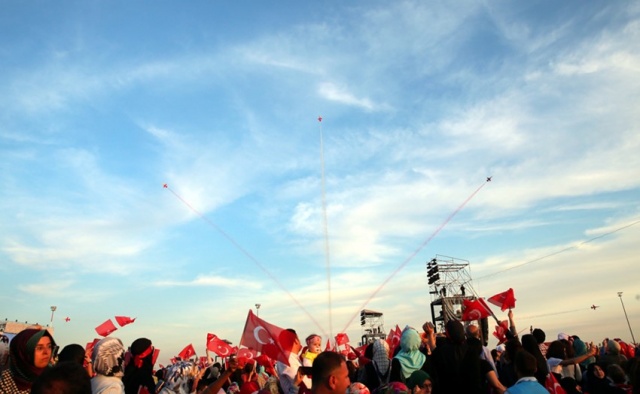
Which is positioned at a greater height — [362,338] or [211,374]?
[362,338]

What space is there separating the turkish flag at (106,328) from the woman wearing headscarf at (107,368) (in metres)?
14.7

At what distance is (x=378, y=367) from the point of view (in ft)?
23.3

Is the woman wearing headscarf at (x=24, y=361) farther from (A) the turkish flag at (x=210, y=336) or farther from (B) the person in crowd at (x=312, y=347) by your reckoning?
(A) the turkish flag at (x=210, y=336)

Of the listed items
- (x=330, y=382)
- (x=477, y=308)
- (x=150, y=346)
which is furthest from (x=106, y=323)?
(x=330, y=382)

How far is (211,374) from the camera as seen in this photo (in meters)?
12.3

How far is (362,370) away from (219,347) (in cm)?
1100

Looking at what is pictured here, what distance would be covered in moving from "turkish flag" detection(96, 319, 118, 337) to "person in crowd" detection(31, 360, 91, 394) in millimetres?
17157

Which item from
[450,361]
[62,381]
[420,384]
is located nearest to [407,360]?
[450,361]

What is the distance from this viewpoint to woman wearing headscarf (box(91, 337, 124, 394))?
4.71 m

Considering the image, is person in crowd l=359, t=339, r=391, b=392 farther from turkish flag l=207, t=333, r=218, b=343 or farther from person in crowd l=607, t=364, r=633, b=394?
turkish flag l=207, t=333, r=218, b=343

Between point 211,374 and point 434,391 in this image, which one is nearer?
point 434,391

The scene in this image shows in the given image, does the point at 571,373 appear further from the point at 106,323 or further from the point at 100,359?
the point at 106,323

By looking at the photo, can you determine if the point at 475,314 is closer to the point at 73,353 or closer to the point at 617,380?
the point at 617,380

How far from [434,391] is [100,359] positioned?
4.60 meters
